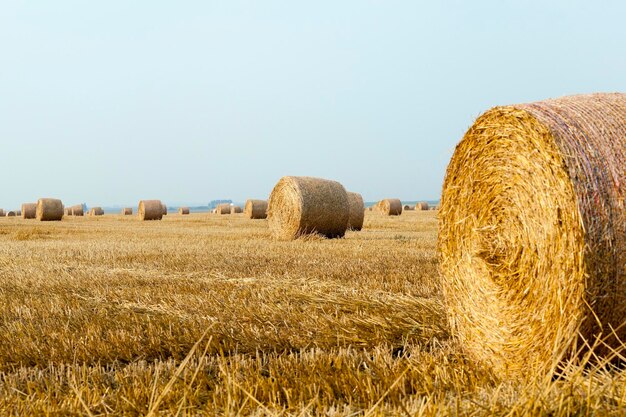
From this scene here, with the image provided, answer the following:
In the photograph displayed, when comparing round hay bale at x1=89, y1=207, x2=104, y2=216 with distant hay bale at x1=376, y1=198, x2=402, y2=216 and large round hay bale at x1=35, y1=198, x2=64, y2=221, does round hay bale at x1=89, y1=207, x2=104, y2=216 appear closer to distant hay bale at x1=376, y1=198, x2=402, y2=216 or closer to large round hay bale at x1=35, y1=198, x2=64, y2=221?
large round hay bale at x1=35, y1=198, x2=64, y2=221

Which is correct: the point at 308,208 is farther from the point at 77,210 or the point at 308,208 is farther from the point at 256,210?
the point at 77,210

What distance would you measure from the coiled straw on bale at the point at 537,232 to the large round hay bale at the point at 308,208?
382 inches

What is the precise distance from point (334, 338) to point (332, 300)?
1.30m

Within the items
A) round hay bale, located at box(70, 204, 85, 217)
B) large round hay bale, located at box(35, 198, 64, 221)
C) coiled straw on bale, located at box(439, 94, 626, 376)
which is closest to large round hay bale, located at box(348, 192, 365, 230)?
coiled straw on bale, located at box(439, 94, 626, 376)

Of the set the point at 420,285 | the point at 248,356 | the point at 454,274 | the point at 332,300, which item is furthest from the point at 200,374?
the point at 420,285

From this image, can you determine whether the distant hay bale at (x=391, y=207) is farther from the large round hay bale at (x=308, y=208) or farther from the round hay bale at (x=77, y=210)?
the round hay bale at (x=77, y=210)

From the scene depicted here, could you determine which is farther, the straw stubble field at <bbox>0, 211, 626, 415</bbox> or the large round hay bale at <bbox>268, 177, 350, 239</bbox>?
the large round hay bale at <bbox>268, 177, 350, 239</bbox>

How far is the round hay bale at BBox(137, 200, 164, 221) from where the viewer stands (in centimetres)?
3008

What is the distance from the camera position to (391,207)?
31.9 metres

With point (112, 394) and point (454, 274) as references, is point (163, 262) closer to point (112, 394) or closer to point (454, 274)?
point (454, 274)

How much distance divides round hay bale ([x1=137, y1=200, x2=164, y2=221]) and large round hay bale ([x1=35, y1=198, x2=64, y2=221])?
11.1 feet

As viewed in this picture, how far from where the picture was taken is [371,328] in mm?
4570

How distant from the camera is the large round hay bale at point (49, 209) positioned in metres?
28.8

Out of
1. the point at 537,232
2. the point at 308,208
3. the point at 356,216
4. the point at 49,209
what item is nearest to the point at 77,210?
the point at 49,209
